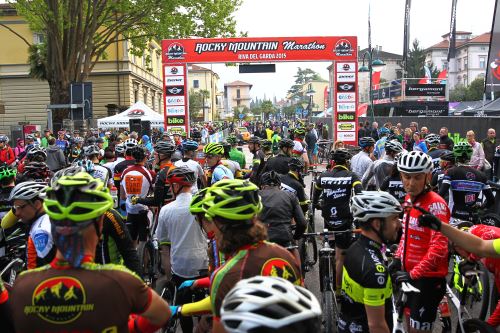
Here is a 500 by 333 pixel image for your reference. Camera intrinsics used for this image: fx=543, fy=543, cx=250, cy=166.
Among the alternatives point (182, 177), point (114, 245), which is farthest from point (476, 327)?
point (182, 177)

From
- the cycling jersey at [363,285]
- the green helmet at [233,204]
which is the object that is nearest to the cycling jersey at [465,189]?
the cycling jersey at [363,285]

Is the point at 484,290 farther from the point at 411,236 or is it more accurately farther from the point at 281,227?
the point at 281,227

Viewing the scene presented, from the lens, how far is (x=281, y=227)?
6.09 meters

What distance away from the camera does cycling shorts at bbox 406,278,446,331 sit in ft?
14.7

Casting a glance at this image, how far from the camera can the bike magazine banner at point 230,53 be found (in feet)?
69.3

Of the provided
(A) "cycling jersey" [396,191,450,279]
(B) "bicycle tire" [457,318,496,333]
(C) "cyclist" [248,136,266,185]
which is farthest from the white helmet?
(C) "cyclist" [248,136,266,185]

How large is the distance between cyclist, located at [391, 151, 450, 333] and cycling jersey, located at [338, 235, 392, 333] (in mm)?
527

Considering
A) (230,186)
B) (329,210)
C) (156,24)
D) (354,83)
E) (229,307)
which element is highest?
(156,24)

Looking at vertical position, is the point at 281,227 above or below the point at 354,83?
below

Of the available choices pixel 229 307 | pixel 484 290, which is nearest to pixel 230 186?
pixel 229 307

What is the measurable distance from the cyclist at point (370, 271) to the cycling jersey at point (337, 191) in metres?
3.29

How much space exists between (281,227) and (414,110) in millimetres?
31730

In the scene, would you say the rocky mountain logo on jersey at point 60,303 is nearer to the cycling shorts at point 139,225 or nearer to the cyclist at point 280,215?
the cyclist at point 280,215

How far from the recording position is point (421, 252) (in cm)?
466
